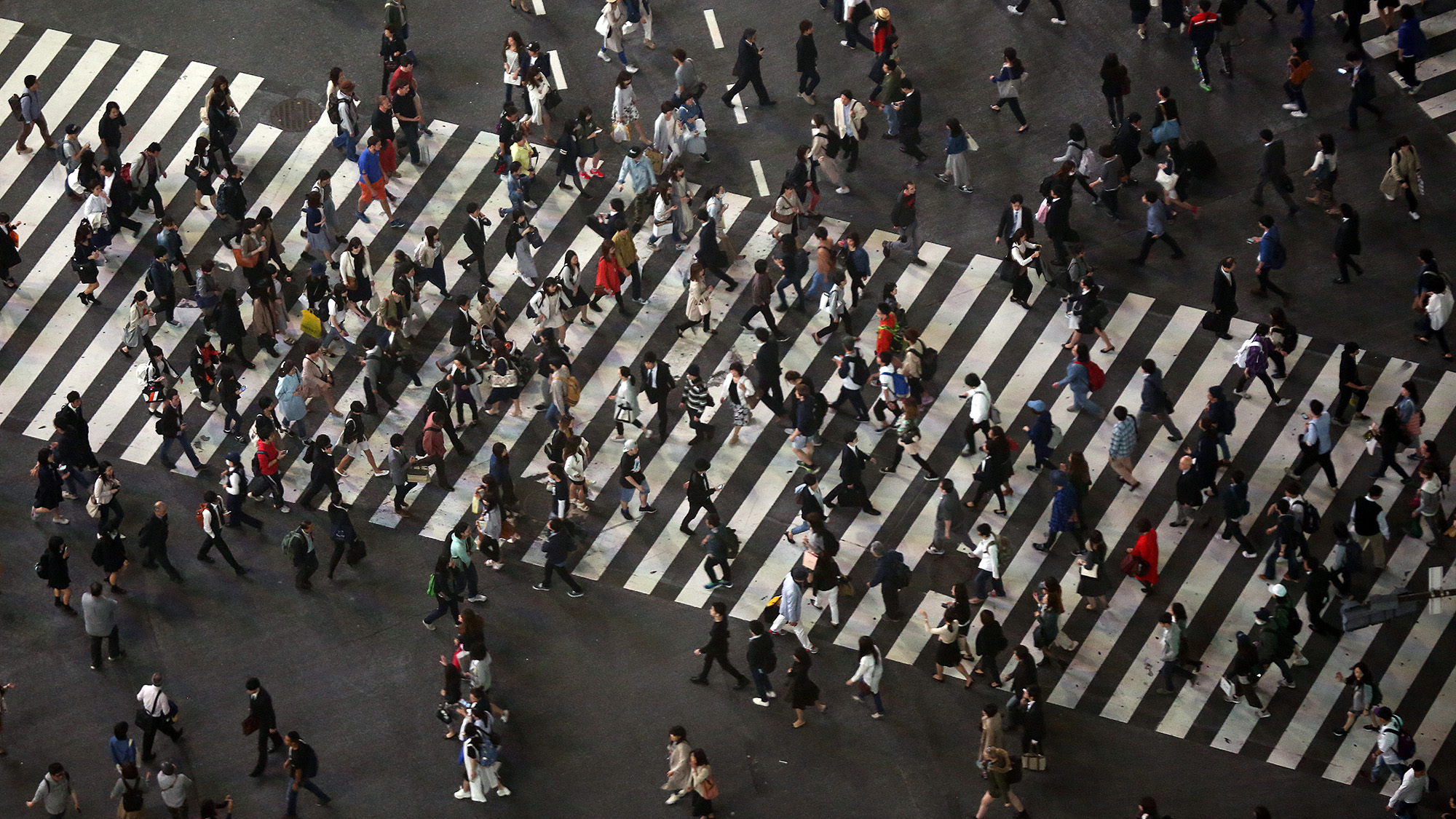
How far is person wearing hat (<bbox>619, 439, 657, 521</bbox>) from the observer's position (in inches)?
1454

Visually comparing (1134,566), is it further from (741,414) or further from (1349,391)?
(741,414)

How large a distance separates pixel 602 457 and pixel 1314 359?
40.0 ft

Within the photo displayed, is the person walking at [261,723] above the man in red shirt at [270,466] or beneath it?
beneath

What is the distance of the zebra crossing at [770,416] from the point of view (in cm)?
3566

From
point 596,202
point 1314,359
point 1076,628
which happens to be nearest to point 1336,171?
point 1314,359

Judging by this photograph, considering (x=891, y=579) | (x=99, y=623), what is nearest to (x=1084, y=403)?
(x=891, y=579)

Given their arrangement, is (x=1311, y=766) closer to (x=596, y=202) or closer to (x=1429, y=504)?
(x=1429, y=504)

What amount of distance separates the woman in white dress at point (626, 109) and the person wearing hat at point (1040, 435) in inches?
369

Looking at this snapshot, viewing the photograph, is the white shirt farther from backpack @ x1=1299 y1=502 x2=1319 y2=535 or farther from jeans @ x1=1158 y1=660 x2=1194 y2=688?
backpack @ x1=1299 y1=502 x2=1319 y2=535

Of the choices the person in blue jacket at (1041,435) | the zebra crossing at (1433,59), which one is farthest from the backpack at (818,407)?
the zebra crossing at (1433,59)

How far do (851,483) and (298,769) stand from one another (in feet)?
31.9

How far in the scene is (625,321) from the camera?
132 ft

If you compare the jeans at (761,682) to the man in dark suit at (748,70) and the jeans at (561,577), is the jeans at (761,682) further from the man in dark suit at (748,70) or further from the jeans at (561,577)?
the man in dark suit at (748,70)

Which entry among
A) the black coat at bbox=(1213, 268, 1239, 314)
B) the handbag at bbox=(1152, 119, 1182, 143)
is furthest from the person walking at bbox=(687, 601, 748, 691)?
the handbag at bbox=(1152, 119, 1182, 143)
